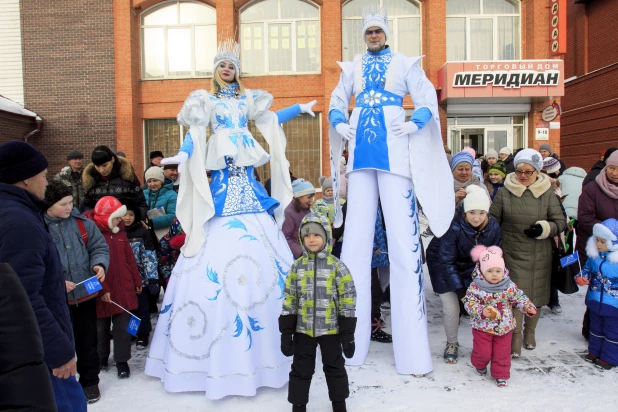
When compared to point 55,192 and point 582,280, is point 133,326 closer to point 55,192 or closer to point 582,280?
point 55,192

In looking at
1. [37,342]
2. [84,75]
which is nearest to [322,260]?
[37,342]

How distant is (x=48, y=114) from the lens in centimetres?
1354

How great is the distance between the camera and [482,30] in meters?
13.9

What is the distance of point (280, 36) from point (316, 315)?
39.8 feet

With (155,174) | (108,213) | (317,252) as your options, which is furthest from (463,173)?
(108,213)

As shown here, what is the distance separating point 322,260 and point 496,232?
5.30ft

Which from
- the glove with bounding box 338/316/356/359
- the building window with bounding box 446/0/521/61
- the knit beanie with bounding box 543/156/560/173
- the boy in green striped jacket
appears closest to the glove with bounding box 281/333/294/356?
the boy in green striped jacket

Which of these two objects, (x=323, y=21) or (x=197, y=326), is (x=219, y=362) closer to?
(x=197, y=326)

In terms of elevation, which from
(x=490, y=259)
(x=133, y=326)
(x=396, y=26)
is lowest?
(x=133, y=326)

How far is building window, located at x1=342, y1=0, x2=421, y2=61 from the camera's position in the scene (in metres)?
13.7

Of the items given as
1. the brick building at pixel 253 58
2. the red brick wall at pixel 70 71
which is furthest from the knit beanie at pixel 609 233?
the red brick wall at pixel 70 71

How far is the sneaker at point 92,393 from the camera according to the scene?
3281 mm

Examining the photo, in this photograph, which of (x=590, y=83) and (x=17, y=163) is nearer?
(x=17, y=163)

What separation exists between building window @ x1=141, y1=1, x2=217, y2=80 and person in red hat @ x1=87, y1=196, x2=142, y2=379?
35.8 feet
